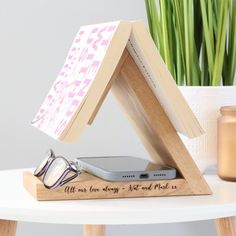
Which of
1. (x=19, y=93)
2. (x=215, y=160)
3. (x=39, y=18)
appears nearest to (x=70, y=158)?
(x=19, y=93)

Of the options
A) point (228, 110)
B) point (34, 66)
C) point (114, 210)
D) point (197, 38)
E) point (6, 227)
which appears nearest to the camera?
point (114, 210)

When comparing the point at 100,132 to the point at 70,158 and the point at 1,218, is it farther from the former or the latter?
the point at 1,218

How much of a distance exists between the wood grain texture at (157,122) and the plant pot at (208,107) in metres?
0.21

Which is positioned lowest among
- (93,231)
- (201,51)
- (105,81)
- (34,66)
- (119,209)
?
(93,231)

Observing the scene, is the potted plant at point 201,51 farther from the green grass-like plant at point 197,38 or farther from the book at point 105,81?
the book at point 105,81

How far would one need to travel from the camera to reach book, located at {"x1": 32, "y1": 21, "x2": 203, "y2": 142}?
2.69 feet

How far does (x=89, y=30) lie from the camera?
97 centimetres

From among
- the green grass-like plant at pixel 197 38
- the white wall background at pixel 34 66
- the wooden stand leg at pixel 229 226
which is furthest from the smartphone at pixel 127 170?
the white wall background at pixel 34 66

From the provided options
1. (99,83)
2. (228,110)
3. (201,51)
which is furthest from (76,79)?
(201,51)

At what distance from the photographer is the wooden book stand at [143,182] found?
887 millimetres

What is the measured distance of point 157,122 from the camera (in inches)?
35.6

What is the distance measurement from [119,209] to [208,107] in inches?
15.5

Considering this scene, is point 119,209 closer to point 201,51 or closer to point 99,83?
point 99,83

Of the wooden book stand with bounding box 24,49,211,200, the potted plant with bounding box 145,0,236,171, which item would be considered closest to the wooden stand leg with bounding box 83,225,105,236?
the potted plant with bounding box 145,0,236,171
